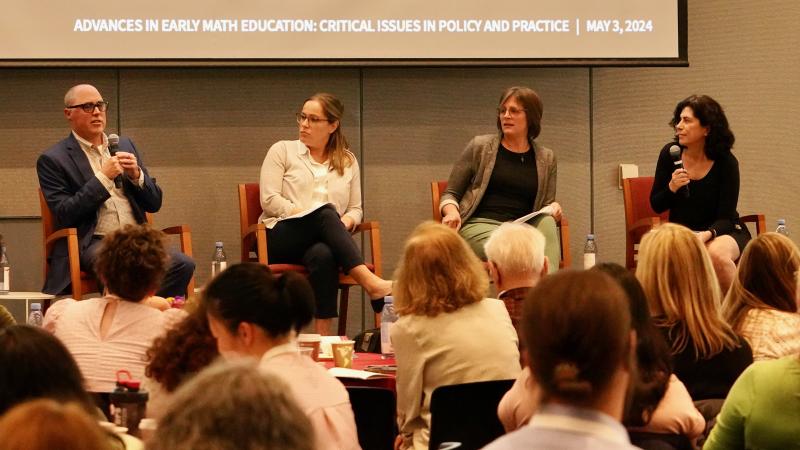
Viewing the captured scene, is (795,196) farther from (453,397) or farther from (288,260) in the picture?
(453,397)

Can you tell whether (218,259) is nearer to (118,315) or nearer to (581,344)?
(118,315)

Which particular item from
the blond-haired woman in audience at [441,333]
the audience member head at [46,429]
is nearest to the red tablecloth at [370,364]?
the blond-haired woman in audience at [441,333]

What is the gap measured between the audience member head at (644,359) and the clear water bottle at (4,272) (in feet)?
13.8

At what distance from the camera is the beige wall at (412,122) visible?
6777mm

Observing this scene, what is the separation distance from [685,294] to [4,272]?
4.12 meters

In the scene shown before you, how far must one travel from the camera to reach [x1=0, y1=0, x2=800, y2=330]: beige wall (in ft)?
22.2

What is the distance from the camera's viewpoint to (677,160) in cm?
605

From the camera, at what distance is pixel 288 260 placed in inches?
233

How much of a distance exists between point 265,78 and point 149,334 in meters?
3.67

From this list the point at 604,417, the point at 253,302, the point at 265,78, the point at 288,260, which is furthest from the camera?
the point at 265,78

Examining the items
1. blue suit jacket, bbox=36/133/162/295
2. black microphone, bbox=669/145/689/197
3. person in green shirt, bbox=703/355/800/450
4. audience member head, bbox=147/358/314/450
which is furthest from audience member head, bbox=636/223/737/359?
blue suit jacket, bbox=36/133/162/295

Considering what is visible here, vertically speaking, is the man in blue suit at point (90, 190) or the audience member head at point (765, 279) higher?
the man in blue suit at point (90, 190)

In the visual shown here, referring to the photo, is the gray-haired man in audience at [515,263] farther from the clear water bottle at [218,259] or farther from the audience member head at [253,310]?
the clear water bottle at [218,259]

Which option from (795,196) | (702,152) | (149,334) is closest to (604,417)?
(149,334)
